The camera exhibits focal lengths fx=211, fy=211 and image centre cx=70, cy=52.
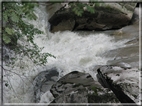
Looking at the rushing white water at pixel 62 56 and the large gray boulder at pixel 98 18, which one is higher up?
the large gray boulder at pixel 98 18

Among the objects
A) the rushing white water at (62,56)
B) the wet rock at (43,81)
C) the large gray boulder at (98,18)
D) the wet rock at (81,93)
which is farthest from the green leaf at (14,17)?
the large gray boulder at (98,18)

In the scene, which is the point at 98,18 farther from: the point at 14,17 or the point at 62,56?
the point at 14,17

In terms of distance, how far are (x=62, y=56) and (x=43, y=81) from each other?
1551 mm

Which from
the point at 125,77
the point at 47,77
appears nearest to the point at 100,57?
the point at 47,77

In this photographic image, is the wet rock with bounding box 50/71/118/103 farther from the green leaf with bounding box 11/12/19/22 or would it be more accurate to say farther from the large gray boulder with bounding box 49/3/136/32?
the large gray boulder with bounding box 49/3/136/32

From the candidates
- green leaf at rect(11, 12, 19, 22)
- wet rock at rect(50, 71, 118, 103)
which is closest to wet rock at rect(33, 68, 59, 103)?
wet rock at rect(50, 71, 118, 103)

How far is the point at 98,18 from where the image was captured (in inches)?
316

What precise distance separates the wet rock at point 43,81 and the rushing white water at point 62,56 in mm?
146

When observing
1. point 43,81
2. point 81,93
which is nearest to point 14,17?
point 81,93

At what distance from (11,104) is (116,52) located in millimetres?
3300

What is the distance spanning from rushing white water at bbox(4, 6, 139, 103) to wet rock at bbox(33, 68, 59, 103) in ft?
0.48

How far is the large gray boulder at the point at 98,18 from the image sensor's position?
788 centimetres

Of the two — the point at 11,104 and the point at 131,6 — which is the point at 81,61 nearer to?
the point at 11,104

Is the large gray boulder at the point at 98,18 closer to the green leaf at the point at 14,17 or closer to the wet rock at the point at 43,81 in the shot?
the wet rock at the point at 43,81
